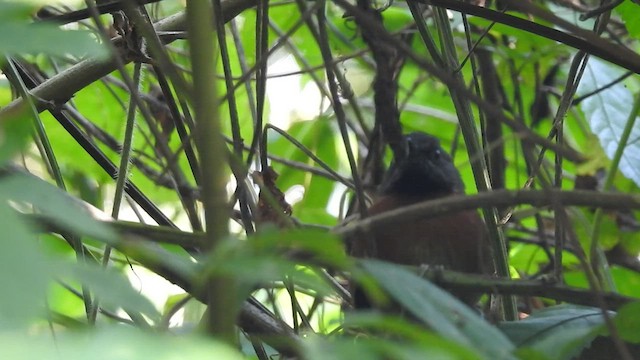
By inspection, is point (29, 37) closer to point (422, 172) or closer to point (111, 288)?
point (111, 288)

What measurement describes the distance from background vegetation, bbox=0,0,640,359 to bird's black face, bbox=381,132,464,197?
0.29 feet

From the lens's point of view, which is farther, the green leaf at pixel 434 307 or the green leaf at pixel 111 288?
the green leaf at pixel 434 307

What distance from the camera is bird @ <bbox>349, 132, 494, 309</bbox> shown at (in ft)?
7.45

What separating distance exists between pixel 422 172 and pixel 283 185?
439 mm

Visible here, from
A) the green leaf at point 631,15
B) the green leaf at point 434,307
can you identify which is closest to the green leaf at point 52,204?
the green leaf at point 434,307

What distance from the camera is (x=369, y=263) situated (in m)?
0.68

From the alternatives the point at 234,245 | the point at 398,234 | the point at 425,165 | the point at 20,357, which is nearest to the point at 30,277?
the point at 20,357

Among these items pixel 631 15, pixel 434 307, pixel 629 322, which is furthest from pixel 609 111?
pixel 434 307

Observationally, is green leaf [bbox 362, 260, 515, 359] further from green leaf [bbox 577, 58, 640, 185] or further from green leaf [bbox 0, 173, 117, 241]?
green leaf [bbox 577, 58, 640, 185]

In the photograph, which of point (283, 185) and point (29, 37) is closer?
point (29, 37)

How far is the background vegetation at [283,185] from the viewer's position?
1.67ft

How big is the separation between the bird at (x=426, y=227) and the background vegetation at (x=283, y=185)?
11 cm

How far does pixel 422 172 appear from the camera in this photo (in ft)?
9.04

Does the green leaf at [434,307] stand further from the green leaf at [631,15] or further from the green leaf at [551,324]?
the green leaf at [631,15]
